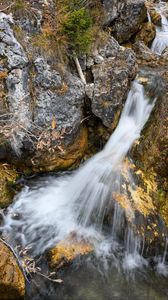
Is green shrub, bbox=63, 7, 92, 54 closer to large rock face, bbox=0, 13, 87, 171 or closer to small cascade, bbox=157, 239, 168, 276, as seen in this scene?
large rock face, bbox=0, 13, 87, 171

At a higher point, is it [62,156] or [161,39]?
[161,39]

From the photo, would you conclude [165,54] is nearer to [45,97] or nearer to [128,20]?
[128,20]

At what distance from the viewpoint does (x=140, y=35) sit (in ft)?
43.4

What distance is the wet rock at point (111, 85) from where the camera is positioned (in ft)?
27.6

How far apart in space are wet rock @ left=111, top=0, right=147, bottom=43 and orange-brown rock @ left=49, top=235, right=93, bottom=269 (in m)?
7.74

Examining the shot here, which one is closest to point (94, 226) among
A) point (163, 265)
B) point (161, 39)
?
point (163, 265)

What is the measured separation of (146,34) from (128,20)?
1.83 metres

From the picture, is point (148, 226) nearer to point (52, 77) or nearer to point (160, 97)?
point (160, 97)

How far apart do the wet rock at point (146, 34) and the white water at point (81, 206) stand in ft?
18.7

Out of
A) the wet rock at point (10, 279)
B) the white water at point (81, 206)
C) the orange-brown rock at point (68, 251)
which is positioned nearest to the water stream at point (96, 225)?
the white water at point (81, 206)

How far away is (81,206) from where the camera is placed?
759 centimetres

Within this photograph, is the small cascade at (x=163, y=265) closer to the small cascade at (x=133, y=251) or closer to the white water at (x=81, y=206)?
the small cascade at (x=133, y=251)

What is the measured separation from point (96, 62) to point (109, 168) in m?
3.33

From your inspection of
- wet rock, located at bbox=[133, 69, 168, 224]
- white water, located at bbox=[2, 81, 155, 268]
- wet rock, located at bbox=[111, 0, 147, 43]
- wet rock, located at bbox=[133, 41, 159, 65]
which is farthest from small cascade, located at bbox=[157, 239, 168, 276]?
wet rock, located at bbox=[111, 0, 147, 43]
